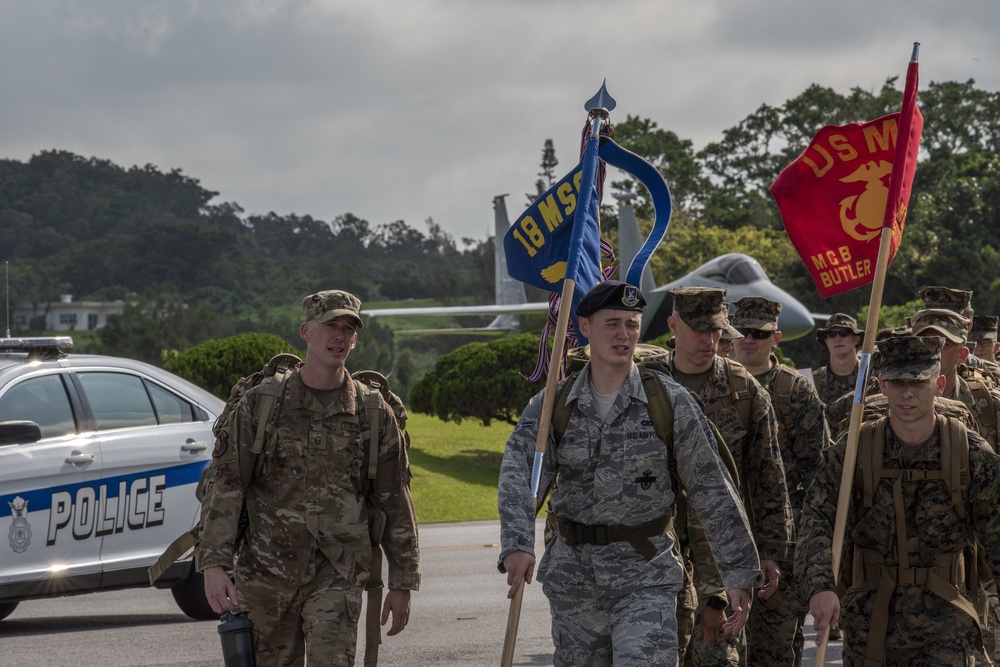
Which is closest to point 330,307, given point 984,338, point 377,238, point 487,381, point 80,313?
point 984,338

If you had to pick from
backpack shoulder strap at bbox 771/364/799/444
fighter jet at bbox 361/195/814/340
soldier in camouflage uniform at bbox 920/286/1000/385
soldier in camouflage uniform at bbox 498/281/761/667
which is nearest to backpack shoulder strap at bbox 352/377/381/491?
soldier in camouflage uniform at bbox 498/281/761/667

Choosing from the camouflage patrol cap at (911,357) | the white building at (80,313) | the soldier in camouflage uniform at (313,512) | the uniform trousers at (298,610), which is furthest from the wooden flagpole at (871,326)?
the white building at (80,313)

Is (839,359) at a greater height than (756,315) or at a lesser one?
lesser

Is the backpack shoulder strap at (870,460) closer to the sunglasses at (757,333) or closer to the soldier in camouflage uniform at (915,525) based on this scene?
the soldier in camouflage uniform at (915,525)

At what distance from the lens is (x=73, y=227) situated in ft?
451

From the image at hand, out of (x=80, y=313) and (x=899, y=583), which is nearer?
(x=899, y=583)

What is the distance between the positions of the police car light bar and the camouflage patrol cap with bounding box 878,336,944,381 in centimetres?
583

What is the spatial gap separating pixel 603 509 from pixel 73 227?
457 feet

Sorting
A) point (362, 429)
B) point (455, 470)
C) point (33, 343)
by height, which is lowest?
point (455, 470)

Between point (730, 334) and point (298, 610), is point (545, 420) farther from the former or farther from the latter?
point (730, 334)

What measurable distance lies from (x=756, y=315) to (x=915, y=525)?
8.94 feet

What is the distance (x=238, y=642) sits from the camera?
18.1 ft

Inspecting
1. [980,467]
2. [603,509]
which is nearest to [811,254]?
[980,467]

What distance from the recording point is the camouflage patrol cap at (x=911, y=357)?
534 cm
